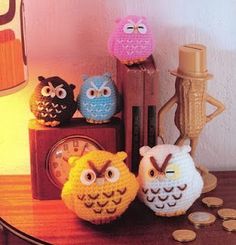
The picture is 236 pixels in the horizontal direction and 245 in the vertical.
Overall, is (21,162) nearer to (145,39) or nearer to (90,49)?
(90,49)

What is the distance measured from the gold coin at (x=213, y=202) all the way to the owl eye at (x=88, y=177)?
20cm

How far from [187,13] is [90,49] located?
180 millimetres

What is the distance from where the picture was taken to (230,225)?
761 mm

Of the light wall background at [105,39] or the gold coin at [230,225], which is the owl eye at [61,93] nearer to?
the light wall background at [105,39]

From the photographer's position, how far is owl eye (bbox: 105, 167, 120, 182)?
0.73 metres

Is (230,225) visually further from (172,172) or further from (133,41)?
(133,41)

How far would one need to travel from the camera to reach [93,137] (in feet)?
2.74

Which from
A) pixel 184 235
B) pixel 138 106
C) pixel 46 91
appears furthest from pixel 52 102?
pixel 184 235

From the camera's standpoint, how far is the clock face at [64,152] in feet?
2.74

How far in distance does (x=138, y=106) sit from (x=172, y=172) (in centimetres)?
12

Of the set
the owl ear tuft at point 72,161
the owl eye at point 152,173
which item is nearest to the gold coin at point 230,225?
the owl eye at point 152,173

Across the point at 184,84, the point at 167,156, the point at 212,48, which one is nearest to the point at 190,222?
the point at 167,156

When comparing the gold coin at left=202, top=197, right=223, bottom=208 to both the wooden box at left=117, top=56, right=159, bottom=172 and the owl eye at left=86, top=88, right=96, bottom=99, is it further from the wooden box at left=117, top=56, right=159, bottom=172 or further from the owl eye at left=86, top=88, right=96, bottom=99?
the owl eye at left=86, top=88, right=96, bottom=99

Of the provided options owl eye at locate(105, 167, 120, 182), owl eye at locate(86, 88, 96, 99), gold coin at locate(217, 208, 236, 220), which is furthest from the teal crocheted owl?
gold coin at locate(217, 208, 236, 220)
